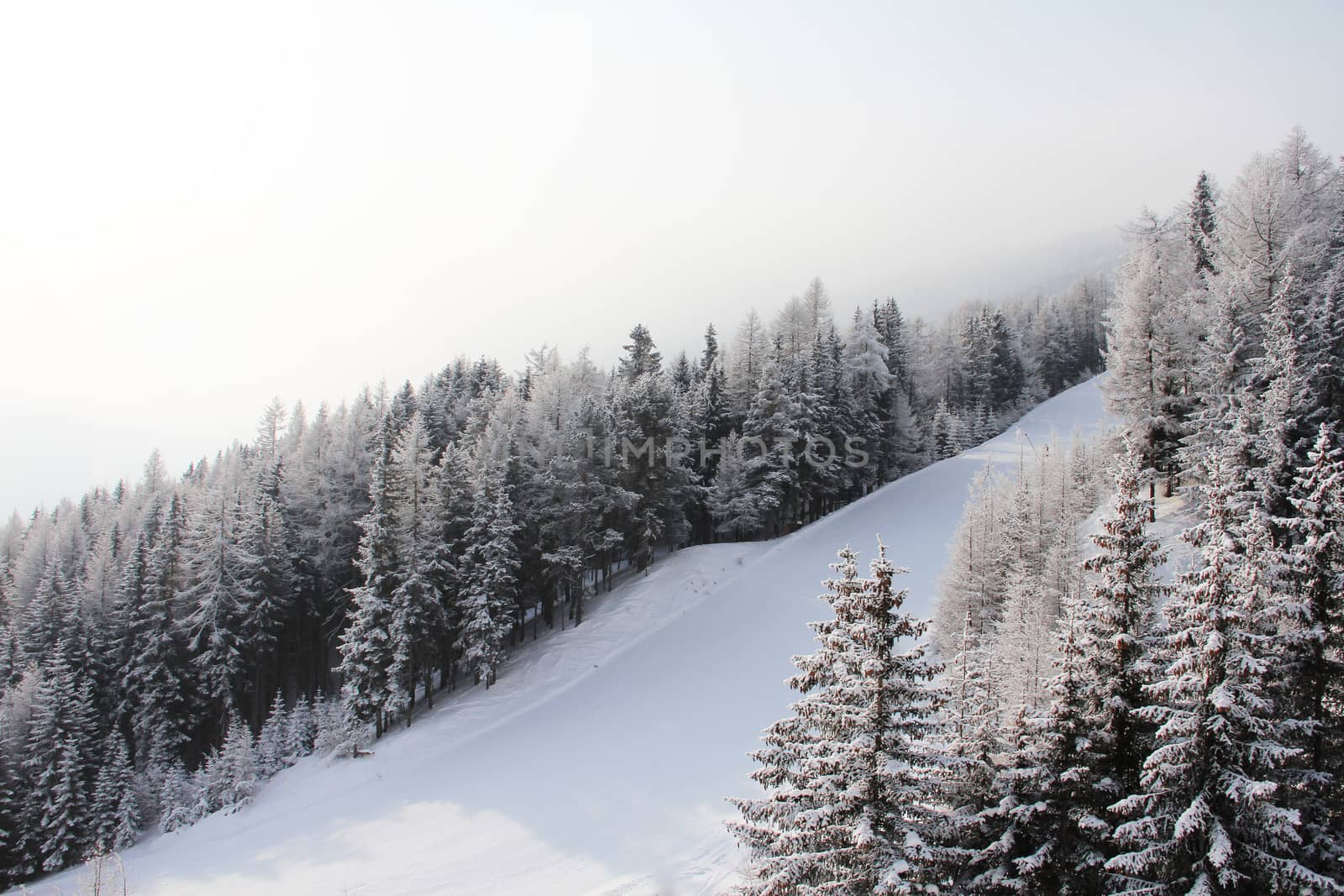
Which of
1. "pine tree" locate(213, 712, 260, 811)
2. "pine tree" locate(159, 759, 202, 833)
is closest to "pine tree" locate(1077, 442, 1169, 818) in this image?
"pine tree" locate(213, 712, 260, 811)

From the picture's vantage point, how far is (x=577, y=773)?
27.7 metres

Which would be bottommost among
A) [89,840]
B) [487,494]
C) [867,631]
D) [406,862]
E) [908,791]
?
[89,840]

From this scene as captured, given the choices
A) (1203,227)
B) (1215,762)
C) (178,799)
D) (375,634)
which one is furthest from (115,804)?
(1203,227)

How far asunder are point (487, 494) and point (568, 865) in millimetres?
20870

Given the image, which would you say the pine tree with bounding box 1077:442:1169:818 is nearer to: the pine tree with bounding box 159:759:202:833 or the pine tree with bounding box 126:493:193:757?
the pine tree with bounding box 159:759:202:833

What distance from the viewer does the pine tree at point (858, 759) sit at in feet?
37.6

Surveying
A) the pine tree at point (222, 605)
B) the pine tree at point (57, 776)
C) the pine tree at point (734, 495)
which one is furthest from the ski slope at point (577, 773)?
the pine tree at point (222, 605)

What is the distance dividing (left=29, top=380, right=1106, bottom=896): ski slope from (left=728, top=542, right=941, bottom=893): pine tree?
8403 millimetres

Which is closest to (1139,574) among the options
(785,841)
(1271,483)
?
(785,841)

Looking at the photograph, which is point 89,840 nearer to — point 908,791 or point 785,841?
point 785,841

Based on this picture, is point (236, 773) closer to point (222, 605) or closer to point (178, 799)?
point (178, 799)

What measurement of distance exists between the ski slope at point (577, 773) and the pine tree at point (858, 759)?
8.40 meters

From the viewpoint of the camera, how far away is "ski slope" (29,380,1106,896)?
2270cm

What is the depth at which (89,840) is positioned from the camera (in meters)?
34.2
